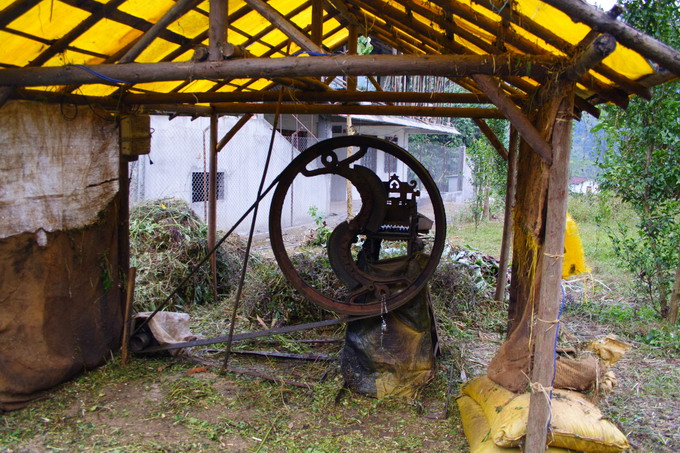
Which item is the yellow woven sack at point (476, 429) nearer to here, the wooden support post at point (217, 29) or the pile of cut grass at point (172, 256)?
the wooden support post at point (217, 29)

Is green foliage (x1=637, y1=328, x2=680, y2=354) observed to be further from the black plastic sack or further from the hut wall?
the hut wall

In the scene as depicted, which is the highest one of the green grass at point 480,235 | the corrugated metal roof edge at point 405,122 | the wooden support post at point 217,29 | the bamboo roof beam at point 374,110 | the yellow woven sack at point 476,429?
the corrugated metal roof edge at point 405,122

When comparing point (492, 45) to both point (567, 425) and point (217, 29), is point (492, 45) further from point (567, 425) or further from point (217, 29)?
point (567, 425)

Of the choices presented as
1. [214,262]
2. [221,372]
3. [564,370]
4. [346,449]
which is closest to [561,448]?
[564,370]

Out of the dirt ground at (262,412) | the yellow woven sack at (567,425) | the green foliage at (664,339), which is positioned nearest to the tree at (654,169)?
the green foliage at (664,339)

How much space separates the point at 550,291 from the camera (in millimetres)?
3066

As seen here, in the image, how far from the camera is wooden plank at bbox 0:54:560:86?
2.97m

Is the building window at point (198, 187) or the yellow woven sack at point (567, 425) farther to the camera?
the building window at point (198, 187)

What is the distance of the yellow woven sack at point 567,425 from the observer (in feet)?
10.2

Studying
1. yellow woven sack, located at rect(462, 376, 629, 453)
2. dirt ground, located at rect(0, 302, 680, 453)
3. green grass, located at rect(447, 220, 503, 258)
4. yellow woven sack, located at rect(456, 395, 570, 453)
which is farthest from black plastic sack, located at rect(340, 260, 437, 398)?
green grass, located at rect(447, 220, 503, 258)

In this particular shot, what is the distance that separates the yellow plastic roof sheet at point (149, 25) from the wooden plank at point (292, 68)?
8.7 inches

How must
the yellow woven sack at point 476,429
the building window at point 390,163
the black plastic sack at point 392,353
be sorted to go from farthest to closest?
the building window at point 390,163 → the black plastic sack at point 392,353 → the yellow woven sack at point 476,429

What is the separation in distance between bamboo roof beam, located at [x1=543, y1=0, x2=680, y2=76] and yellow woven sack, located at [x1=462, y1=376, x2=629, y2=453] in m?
1.94

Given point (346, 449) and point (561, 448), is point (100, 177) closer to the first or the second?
point (346, 449)
